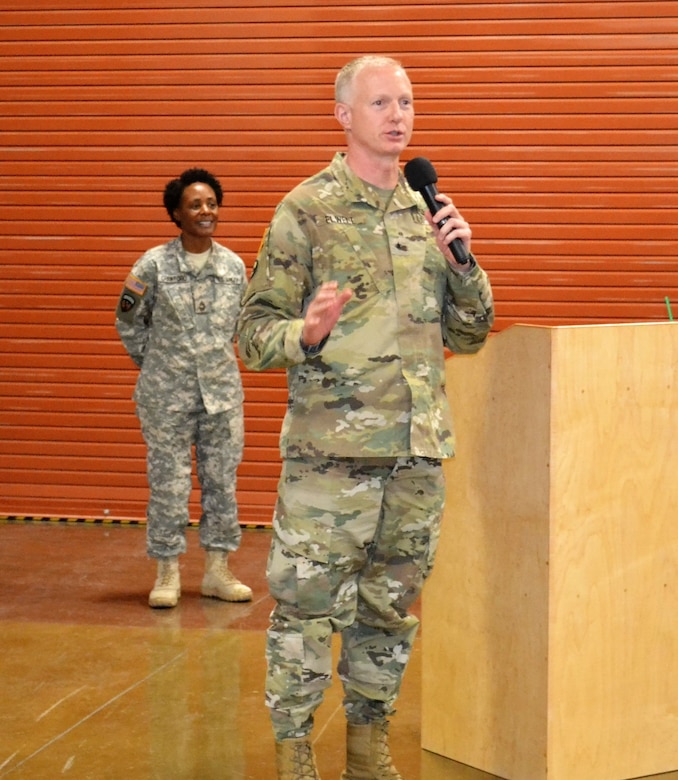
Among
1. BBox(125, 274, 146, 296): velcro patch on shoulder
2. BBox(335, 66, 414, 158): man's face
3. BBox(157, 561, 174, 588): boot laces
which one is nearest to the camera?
BBox(335, 66, 414, 158): man's face

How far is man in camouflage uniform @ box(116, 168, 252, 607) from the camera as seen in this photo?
18.9 ft

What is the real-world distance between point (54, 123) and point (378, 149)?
5.08m

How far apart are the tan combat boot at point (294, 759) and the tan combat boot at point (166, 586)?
2449mm

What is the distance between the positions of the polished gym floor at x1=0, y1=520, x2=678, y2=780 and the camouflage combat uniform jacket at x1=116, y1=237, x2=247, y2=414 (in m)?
0.99

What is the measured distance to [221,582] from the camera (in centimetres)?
596

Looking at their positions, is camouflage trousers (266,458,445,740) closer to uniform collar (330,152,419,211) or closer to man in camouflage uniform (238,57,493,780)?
man in camouflage uniform (238,57,493,780)

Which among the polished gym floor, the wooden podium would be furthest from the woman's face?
the wooden podium

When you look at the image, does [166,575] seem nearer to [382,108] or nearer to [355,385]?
[355,385]

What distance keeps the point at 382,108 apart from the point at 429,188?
10.1 inches

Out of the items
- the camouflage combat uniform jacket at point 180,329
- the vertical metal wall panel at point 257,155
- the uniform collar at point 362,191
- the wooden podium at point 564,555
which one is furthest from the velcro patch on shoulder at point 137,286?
the uniform collar at point 362,191

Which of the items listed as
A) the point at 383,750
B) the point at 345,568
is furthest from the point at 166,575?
the point at 345,568

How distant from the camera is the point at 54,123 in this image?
7.91m

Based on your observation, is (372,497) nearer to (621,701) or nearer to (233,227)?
(621,701)

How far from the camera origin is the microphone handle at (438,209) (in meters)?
3.15
